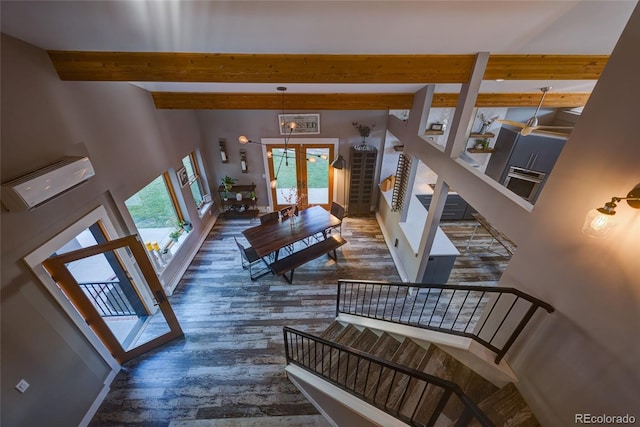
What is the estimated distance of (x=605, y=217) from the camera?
1.20m

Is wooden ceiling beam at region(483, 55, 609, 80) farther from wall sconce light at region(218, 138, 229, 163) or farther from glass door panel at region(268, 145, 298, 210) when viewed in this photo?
wall sconce light at region(218, 138, 229, 163)

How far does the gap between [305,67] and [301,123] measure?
321cm

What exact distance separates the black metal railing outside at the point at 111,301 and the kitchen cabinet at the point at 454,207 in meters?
6.27

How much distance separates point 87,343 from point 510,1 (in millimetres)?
5057

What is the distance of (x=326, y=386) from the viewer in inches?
94.9

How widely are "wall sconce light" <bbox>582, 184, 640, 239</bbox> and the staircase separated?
3.81ft

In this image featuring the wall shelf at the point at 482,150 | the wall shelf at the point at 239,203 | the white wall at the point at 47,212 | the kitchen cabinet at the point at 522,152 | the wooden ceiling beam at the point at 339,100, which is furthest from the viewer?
the wall shelf at the point at 239,203

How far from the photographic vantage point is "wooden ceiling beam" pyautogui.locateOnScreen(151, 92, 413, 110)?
441cm

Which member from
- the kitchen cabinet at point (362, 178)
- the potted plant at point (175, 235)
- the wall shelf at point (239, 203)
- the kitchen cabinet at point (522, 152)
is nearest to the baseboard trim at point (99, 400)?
the potted plant at point (175, 235)

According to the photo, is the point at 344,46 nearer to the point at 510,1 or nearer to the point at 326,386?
the point at 510,1

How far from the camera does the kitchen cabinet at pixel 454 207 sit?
585 centimetres

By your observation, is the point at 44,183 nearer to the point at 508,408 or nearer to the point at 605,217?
the point at 605,217

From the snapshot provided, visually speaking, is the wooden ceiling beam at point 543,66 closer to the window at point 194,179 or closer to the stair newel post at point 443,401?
the stair newel post at point 443,401

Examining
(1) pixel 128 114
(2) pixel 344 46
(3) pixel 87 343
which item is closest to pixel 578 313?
(2) pixel 344 46
